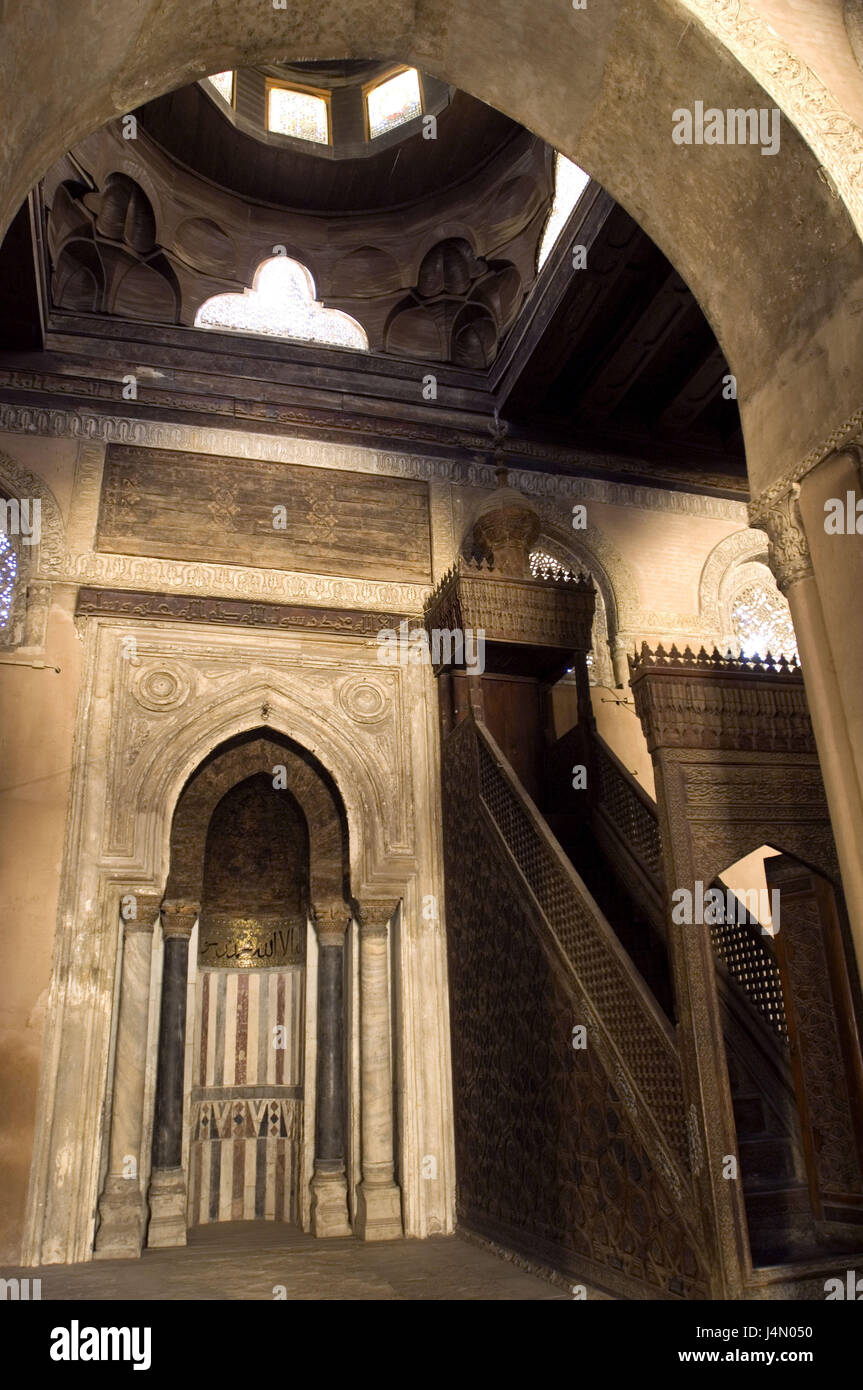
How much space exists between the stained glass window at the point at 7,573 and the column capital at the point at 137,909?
1.89 meters

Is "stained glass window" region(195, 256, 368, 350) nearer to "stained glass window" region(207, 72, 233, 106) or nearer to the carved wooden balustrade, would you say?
"stained glass window" region(207, 72, 233, 106)

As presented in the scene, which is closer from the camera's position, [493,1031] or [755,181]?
[755,181]

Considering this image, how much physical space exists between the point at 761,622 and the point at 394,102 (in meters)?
5.22

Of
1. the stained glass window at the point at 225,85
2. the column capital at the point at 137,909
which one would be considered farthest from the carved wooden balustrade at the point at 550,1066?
the stained glass window at the point at 225,85

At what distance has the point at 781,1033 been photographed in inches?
183

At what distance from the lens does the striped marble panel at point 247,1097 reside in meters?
6.62

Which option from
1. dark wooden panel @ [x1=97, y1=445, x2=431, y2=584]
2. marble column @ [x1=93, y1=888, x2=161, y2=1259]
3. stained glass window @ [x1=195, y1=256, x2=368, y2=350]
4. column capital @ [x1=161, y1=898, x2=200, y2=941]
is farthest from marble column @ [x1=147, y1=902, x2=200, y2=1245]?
stained glass window @ [x1=195, y1=256, x2=368, y2=350]

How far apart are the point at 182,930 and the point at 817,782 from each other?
384 cm

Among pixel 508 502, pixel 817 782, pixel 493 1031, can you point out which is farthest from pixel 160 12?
pixel 493 1031

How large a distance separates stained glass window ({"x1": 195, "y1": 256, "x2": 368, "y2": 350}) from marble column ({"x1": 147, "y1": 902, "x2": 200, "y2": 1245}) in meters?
4.39

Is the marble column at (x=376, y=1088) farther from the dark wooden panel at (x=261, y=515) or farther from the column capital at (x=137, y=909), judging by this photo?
the dark wooden panel at (x=261, y=515)

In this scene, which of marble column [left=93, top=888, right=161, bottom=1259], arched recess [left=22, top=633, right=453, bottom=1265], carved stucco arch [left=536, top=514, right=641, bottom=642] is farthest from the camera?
carved stucco arch [left=536, top=514, right=641, bottom=642]

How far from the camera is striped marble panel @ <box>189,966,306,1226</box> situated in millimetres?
6621

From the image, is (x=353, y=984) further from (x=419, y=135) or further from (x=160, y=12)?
(x=419, y=135)
